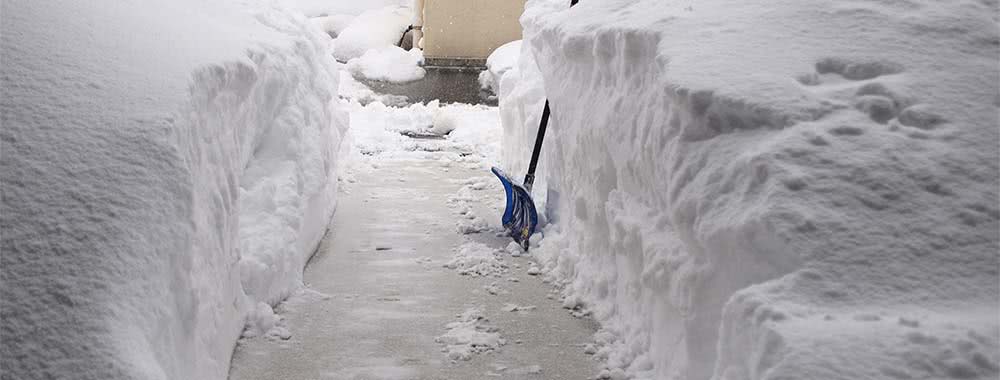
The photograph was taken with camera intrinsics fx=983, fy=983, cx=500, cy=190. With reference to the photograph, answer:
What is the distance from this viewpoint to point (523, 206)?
5879 mm

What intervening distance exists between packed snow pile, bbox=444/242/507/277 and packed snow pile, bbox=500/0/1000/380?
82 cm

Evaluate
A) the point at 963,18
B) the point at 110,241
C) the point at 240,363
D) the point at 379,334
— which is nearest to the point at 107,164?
the point at 110,241

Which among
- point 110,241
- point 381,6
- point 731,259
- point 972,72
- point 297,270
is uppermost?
point 972,72

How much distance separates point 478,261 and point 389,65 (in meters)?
9.61

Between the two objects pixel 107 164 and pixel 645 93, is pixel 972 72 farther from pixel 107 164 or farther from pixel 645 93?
pixel 107 164

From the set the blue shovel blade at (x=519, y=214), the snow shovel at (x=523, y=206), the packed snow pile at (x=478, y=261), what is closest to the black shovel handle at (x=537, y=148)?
the snow shovel at (x=523, y=206)

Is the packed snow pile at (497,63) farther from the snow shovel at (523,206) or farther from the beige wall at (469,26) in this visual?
the snow shovel at (523,206)

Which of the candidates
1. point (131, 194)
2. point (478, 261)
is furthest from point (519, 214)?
point (131, 194)

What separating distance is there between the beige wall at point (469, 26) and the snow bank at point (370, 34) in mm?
2240

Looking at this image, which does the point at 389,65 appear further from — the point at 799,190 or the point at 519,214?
the point at 799,190

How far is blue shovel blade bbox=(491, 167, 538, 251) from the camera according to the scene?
5773 mm

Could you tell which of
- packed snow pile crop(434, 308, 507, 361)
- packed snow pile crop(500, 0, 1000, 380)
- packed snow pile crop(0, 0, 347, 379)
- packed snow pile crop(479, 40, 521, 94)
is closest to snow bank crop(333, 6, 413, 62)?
packed snow pile crop(479, 40, 521, 94)

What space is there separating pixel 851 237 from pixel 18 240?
221 centimetres

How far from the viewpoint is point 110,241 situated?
266 cm
